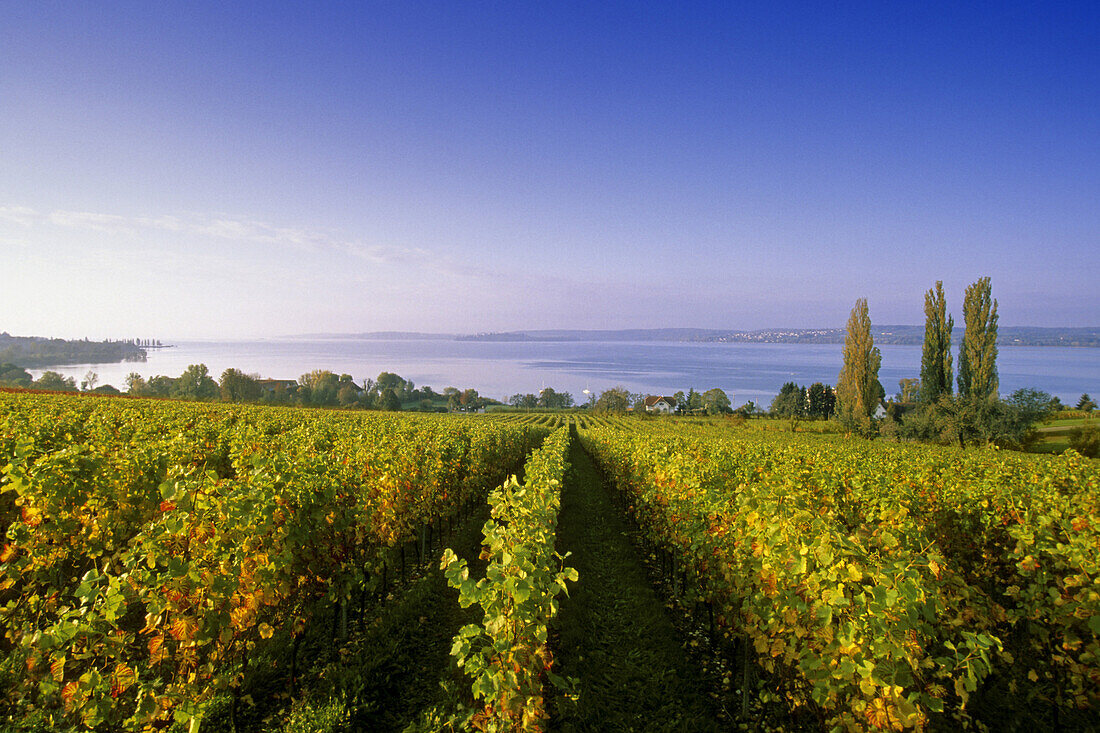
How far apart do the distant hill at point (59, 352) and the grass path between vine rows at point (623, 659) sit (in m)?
197

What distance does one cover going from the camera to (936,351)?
45.3 m

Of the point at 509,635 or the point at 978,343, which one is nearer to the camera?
the point at 509,635

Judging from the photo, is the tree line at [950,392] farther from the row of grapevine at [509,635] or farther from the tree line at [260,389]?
the tree line at [260,389]

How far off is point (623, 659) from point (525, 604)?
12.3 feet

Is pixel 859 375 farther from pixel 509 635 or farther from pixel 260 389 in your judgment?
pixel 260 389

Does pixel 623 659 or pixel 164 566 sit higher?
pixel 164 566

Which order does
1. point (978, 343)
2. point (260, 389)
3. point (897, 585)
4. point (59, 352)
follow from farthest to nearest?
point (59, 352), point (260, 389), point (978, 343), point (897, 585)

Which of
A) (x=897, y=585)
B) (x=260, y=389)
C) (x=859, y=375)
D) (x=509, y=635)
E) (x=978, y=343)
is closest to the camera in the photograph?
(x=897, y=585)

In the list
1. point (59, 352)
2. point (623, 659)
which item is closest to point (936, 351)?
point (623, 659)

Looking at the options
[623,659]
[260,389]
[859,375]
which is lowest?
[260,389]

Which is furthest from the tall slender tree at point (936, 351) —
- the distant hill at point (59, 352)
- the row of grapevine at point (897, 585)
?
the distant hill at point (59, 352)

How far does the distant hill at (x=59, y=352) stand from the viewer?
14462 cm

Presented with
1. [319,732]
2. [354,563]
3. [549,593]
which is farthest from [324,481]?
[549,593]

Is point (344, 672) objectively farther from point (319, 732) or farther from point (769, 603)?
point (769, 603)
